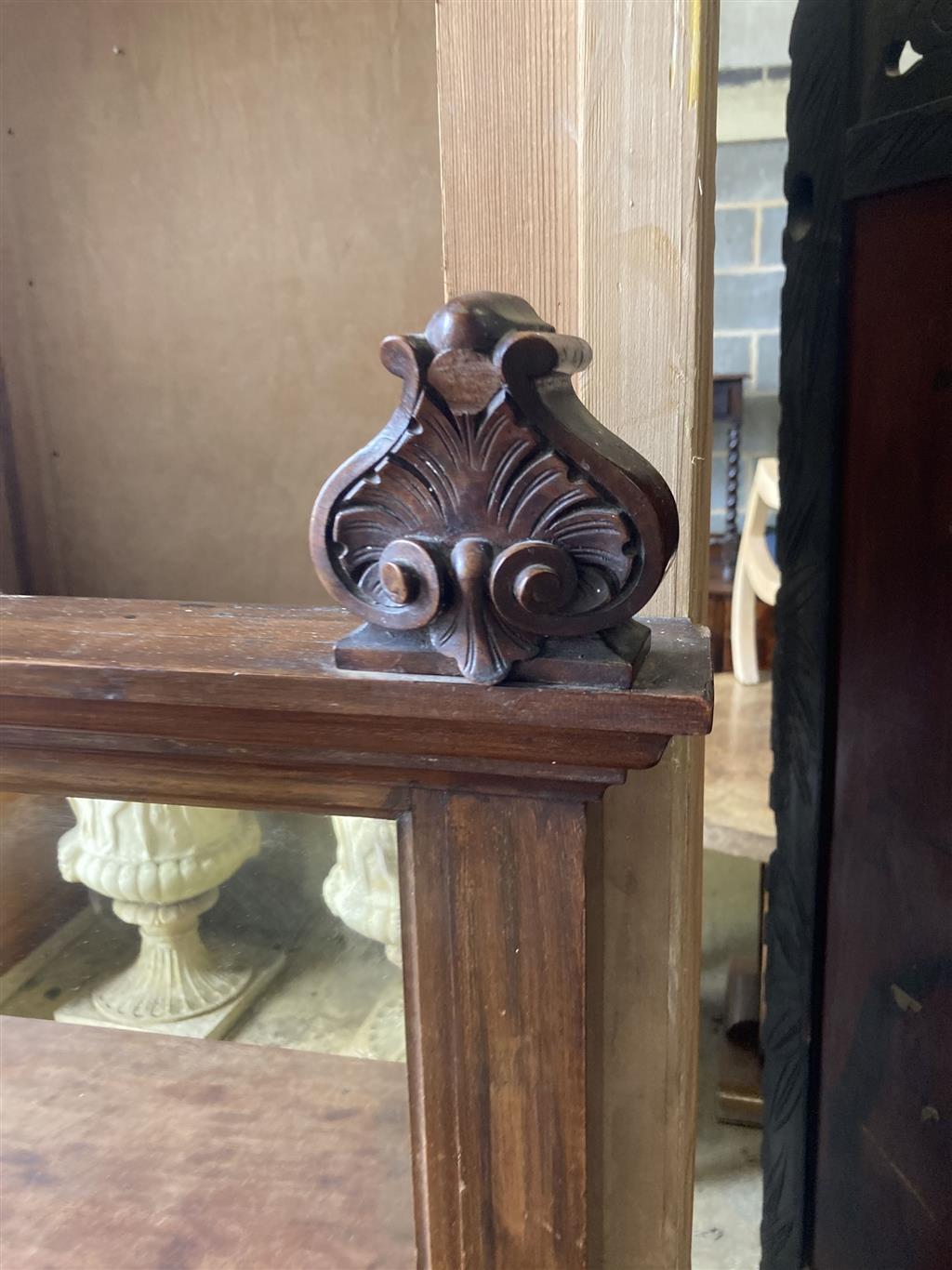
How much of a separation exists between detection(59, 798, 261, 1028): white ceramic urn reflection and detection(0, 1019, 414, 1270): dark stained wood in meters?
0.06

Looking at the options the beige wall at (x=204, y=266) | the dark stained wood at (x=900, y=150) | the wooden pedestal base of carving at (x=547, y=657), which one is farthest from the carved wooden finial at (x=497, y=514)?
the beige wall at (x=204, y=266)

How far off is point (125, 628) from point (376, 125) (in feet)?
2.58

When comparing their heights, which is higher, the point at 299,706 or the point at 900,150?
the point at 900,150

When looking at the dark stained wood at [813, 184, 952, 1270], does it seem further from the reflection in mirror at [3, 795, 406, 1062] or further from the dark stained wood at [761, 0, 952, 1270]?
the reflection in mirror at [3, 795, 406, 1062]

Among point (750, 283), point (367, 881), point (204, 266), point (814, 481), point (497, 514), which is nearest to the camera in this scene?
point (497, 514)

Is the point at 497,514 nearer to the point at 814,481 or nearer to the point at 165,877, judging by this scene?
the point at 165,877

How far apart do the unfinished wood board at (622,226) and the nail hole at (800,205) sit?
293 mm

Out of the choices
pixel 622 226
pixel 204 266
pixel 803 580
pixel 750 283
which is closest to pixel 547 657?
pixel 622 226

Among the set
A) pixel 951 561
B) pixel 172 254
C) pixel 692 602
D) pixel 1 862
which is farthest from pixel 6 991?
pixel 172 254

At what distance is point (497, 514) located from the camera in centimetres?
35

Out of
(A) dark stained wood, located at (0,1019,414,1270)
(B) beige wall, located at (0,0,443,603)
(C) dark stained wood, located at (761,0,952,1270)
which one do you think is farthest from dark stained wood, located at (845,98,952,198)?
(A) dark stained wood, located at (0,1019,414,1270)

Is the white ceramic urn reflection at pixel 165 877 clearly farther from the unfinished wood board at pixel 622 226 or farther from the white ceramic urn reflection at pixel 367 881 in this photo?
the unfinished wood board at pixel 622 226

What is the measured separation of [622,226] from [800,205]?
0.35 metres

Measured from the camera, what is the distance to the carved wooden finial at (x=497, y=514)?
0.33 metres
